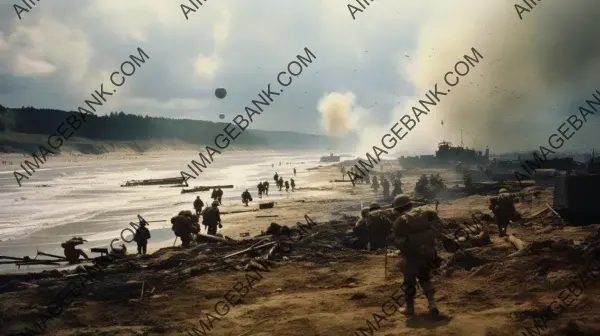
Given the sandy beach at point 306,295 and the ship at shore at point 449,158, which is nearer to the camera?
the sandy beach at point 306,295

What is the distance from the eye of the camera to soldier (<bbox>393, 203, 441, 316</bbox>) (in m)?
6.82

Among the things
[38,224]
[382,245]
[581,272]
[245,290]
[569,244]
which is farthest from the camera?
[38,224]

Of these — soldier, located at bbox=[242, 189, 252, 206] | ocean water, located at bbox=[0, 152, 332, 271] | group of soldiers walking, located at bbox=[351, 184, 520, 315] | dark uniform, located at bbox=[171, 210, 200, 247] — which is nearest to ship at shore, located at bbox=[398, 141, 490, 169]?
ocean water, located at bbox=[0, 152, 332, 271]

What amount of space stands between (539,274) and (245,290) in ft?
20.0

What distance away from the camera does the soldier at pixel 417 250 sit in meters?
6.82

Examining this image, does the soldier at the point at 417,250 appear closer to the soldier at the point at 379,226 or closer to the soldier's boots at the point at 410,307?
the soldier's boots at the point at 410,307

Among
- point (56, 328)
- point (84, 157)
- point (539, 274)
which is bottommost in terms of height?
point (56, 328)

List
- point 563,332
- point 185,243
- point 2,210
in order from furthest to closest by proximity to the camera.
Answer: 1. point 2,210
2. point 185,243
3. point 563,332

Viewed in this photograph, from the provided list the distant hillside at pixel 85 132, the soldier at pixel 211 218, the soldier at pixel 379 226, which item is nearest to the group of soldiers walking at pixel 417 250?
the soldier at pixel 379 226

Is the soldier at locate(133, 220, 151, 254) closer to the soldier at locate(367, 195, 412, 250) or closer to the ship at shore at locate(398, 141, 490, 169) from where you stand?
the soldier at locate(367, 195, 412, 250)

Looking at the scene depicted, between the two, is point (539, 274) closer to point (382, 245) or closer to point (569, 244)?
point (569, 244)

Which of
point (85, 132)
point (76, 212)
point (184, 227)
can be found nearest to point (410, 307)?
point (184, 227)

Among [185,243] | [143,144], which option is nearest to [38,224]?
[185,243]

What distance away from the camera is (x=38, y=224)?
1055 inches
